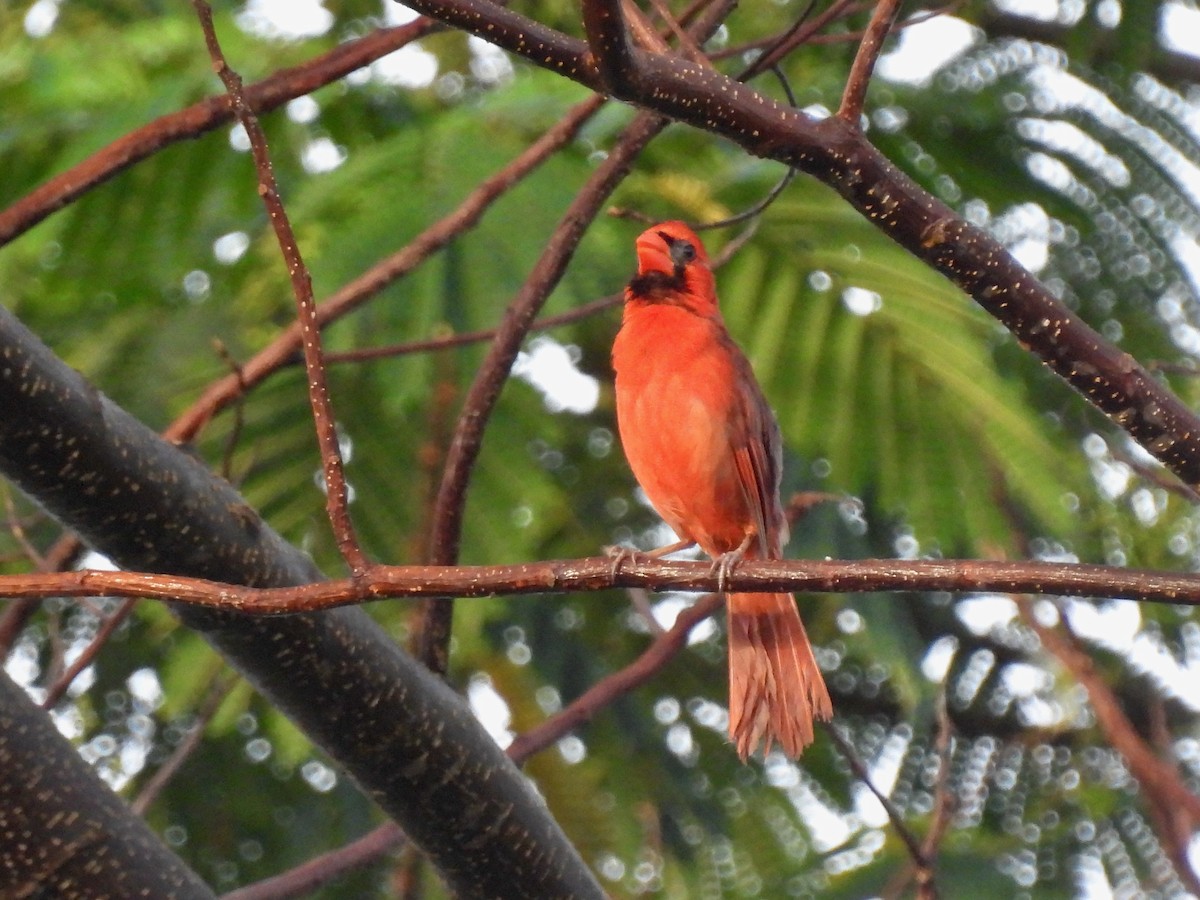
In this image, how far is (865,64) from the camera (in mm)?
2371

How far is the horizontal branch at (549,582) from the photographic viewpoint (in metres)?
2.23

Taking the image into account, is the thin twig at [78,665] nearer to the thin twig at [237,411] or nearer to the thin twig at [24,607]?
the thin twig at [24,607]

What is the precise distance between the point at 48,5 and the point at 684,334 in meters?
2.93

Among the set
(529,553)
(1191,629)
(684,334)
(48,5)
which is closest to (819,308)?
(684,334)

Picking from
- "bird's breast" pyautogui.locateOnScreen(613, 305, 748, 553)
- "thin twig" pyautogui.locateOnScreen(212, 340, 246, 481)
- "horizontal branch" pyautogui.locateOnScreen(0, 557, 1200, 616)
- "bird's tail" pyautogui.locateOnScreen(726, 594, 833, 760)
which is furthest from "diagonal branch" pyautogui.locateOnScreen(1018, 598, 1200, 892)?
"thin twig" pyautogui.locateOnScreen(212, 340, 246, 481)

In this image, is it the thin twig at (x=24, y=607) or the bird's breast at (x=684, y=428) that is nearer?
the thin twig at (x=24, y=607)

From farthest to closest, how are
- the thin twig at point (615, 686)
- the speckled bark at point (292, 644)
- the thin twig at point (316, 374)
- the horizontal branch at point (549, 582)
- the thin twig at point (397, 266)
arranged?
the thin twig at point (397, 266) < the thin twig at point (615, 686) < the speckled bark at point (292, 644) < the thin twig at point (316, 374) < the horizontal branch at point (549, 582)

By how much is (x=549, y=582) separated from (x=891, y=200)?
73cm

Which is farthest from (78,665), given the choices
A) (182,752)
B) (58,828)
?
(58,828)

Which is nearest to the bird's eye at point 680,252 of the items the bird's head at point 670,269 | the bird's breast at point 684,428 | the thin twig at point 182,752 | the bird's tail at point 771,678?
the bird's head at point 670,269

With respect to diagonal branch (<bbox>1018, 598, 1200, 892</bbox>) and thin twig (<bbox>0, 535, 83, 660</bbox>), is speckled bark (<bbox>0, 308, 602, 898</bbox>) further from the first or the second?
diagonal branch (<bbox>1018, 598, 1200, 892</bbox>)

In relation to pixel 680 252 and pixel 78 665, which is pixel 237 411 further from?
pixel 680 252

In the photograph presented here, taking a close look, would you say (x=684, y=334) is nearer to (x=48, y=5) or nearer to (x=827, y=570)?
(x=827, y=570)

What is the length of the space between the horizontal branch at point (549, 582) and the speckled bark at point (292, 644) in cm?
29
